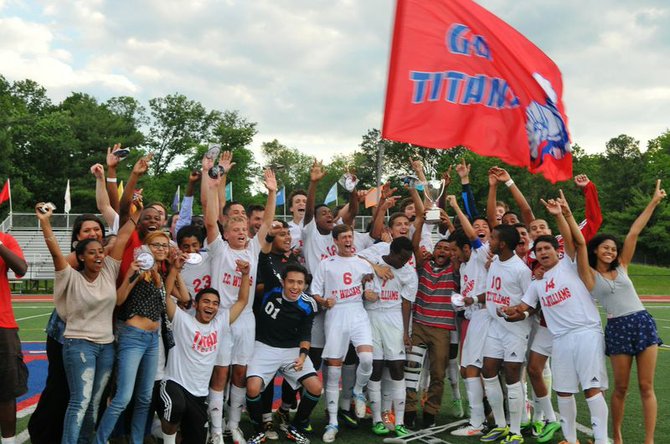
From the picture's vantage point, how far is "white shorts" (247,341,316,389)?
6.54 metres

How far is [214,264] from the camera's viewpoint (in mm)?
6570

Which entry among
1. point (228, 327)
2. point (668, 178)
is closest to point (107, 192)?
point (228, 327)

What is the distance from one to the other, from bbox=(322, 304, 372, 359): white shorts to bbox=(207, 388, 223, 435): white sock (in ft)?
4.28

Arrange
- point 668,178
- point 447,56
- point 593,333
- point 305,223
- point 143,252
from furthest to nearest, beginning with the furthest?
point 668,178 < point 305,223 < point 447,56 < point 593,333 < point 143,252

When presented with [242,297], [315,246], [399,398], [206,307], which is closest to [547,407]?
[399,398]

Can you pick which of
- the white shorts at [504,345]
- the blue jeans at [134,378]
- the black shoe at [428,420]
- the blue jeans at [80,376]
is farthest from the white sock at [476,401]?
the blue jeans at [80,376]

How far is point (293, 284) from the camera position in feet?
22.1

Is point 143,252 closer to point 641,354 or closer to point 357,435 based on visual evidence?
point 357,435

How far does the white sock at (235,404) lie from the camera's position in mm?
6395

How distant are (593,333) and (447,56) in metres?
3.32

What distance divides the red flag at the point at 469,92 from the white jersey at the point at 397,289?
1587 mm

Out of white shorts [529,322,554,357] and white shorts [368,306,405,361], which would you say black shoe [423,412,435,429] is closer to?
white shorts [368,306,405,361]

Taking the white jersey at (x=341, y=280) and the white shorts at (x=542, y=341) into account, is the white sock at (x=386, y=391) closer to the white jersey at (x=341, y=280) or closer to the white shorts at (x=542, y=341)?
the white jersey at (x=341, y=280)

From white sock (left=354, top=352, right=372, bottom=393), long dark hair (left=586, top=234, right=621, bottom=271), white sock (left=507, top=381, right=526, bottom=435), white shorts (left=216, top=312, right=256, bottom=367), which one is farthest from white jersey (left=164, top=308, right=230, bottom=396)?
long dark hair (left=586, top=234, right=621, bottom=271)
